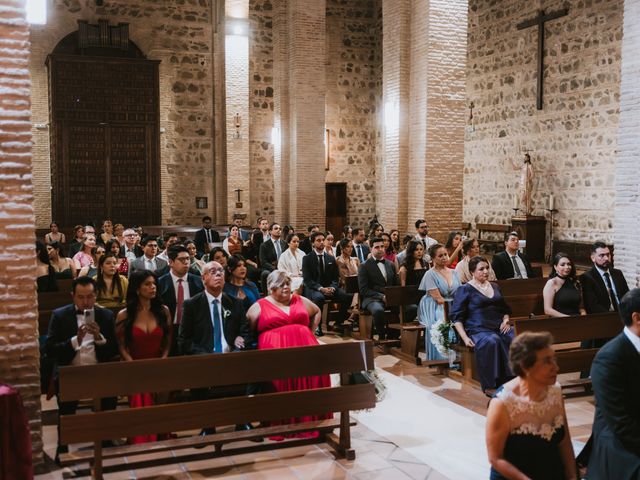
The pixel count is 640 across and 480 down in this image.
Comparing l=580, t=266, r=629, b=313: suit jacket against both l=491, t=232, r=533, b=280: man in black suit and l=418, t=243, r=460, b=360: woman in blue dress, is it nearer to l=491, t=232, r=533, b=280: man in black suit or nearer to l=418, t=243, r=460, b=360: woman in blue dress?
l=418, t=243, r=460, b=360: woman in blue dress

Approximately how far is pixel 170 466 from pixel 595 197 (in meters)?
14.5

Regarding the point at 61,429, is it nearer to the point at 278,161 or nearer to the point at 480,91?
the point at 278,161

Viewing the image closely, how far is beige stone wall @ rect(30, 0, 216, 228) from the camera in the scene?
19578 mm

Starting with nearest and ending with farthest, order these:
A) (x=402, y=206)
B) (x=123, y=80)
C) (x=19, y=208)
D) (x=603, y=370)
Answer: (x=603, y=370)
(x=19, y=208)
(x=402, y=206)
(x=123, y=80)

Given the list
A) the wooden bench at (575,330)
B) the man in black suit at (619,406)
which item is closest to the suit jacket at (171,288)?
the wooden bench at (575,330)

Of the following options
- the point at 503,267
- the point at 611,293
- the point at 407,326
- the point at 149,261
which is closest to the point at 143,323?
the point at 149,261

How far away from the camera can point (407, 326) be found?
812cm

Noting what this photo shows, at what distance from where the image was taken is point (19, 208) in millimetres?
4684

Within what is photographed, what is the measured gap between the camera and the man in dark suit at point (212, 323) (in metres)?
5.64

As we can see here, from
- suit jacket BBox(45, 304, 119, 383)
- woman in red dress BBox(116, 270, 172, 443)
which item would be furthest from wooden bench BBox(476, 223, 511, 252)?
suit jacket BBox(45, 304, 119, 383)

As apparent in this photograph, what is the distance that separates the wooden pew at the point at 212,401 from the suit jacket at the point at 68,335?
29.9 inches

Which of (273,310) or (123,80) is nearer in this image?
(273,310)

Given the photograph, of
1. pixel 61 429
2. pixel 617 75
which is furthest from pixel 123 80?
pixel 61 429

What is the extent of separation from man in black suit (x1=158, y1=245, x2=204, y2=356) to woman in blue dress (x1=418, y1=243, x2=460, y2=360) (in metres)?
2.70
